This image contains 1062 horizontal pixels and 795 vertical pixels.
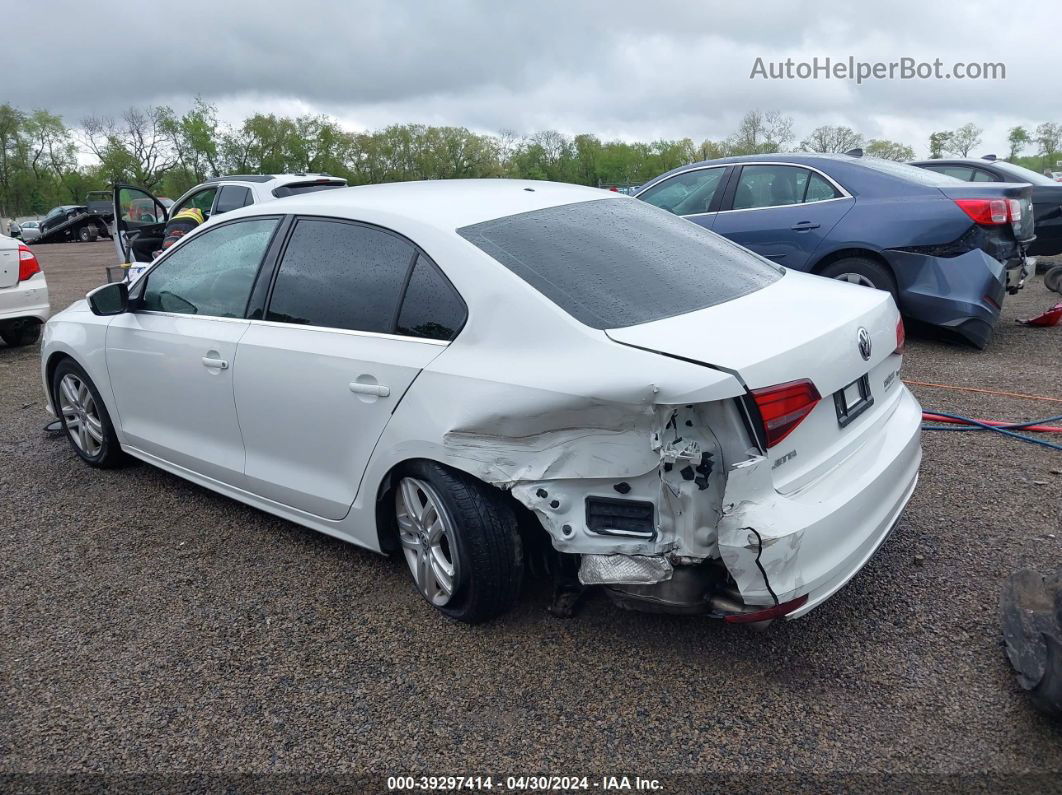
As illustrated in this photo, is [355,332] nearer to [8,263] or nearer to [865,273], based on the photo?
[865,273]

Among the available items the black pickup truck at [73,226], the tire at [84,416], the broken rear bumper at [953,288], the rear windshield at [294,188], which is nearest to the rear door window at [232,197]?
the rear windshield at [294,188]

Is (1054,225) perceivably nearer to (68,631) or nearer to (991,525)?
(991,525)

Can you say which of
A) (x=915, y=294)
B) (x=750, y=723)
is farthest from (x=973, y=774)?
(x=915, y=294)

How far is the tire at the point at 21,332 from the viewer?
882 cm

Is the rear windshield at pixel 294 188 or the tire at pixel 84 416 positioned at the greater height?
the rear windshield at pixel 294 188

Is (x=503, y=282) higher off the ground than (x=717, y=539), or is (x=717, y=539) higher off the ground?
(x=503, y=282)

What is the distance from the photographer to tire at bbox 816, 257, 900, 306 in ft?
21.7

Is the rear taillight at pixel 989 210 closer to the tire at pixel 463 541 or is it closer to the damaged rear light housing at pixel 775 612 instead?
the damaged rear light housing at pixel 775 612

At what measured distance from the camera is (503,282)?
2.80 metres

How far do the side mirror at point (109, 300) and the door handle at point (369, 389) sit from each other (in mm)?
1850

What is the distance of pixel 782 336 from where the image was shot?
2.59 meters

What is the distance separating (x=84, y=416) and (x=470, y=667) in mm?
3180

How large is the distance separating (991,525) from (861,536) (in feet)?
4.44

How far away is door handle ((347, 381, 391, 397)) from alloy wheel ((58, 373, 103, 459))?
2333 mm
